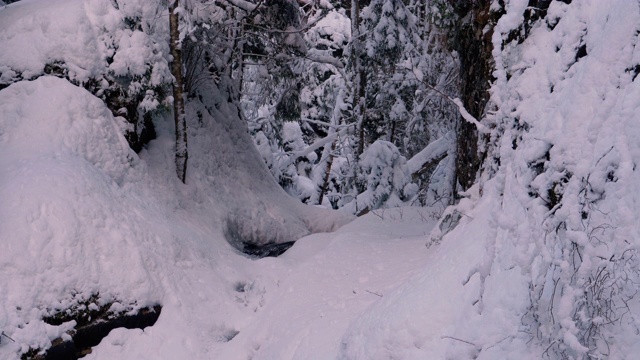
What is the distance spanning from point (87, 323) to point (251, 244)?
4.56m

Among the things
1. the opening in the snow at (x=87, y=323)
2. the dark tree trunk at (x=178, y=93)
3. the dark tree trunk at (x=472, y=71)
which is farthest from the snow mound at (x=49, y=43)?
the dark tree trunk at (x=472, y=71)

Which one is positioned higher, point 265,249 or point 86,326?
point 86,326

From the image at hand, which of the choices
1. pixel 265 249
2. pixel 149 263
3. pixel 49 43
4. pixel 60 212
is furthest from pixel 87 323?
pixel 49 43

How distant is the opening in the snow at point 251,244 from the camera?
10.5 m

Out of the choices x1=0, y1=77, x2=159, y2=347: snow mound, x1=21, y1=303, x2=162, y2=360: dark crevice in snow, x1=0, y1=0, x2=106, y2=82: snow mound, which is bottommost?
x1=21, y1=303, x2=162, y2=360: dark crevice in snow

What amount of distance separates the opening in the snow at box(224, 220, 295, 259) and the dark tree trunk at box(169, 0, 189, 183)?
1.31 meters

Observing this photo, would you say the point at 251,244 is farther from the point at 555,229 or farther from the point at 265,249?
the point at 555,229

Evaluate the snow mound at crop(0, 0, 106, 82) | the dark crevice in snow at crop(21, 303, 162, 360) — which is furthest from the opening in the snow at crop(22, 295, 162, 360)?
the snow mound at crop(0, 0, 106, 82)

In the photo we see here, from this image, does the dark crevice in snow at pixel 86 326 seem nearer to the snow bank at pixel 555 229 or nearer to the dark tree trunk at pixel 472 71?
the snow bank at pixel 555 229

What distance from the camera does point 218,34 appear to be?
11.2 m

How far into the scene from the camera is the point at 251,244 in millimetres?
11195

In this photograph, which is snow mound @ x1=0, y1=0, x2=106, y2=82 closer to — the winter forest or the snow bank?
the winter forest

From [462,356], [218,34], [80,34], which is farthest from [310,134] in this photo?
[462,356]

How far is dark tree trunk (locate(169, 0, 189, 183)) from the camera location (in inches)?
382
